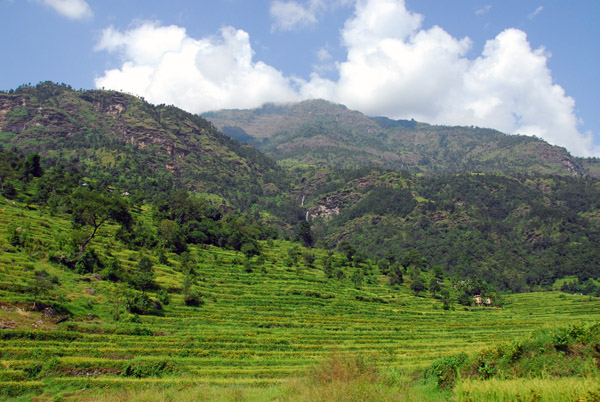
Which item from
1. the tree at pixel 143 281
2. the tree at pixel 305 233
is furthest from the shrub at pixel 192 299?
the tree at pixel 305 233

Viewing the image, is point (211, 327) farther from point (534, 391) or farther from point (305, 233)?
point (305, 233)

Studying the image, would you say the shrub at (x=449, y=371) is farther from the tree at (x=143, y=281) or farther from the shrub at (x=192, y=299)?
the tree at (x=143, y=281)

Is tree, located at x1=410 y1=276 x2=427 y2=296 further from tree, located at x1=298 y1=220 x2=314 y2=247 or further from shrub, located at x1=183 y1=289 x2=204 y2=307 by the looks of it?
shrub, located at x1=183 y1=289 x2=204 y2=307

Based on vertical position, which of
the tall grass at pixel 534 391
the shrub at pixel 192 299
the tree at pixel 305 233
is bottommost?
the shrub at pixel 192 299

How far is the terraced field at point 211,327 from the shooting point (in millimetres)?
25359

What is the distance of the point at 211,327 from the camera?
4103cm

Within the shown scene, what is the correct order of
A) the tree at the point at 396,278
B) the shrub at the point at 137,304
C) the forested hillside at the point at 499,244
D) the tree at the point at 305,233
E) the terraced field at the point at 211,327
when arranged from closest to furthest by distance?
the terraced field at the point at 211,327 → the shrub at the point at 137,304 → the tree at the point at 396,278 → the tree at the point at 305,233 → the forested hillside at the point at 499,244

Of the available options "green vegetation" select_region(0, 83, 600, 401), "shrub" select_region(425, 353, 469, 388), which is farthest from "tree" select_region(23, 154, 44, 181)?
"shrub" select_region(425, 353, 469, 388)

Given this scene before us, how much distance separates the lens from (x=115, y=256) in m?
53.5

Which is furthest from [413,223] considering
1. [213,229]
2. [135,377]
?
[135,377]

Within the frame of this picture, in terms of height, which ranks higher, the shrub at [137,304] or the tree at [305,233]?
the tree at [305,233]

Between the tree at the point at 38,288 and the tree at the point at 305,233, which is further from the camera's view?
the tree at the point at 305,233

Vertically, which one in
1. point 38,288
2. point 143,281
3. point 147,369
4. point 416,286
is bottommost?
point 147,369

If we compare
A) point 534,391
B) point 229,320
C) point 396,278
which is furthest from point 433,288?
point 534,391
